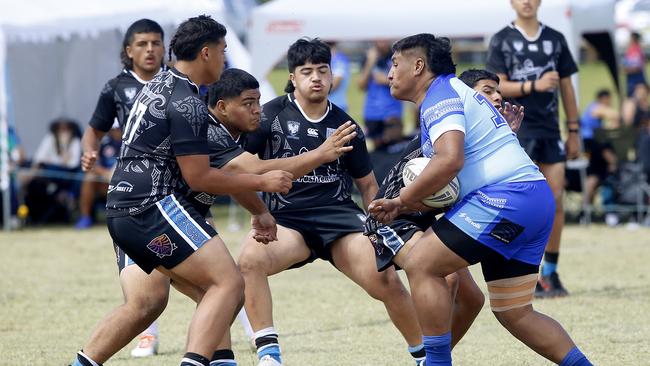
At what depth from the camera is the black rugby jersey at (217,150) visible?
542 centimetres

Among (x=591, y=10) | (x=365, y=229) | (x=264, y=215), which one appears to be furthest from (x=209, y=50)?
(x=591, y=10)

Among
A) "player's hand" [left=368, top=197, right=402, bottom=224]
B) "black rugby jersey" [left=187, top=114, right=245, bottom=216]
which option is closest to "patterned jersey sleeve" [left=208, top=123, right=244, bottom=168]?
"black rugby jersey" [left=187, top=114, right=245, bottom=216]

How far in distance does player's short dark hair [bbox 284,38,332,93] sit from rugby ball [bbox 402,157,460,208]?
113 centimetres

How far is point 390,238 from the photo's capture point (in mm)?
5758

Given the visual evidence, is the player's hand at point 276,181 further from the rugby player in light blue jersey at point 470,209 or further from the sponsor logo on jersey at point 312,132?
the sponsor logo on jersey at point 312,132

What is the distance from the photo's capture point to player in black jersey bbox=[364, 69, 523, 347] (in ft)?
18.8

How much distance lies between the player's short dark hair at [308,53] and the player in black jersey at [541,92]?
2.67 meters

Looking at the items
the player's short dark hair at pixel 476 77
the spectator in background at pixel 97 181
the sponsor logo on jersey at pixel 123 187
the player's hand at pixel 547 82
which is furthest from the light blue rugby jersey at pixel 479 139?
the spectator in background at pixel 97 181

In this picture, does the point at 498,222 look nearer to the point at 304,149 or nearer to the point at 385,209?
the point at 385,209

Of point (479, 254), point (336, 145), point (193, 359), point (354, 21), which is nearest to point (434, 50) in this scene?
point (336, 145)

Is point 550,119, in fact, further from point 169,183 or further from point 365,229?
point 169,183

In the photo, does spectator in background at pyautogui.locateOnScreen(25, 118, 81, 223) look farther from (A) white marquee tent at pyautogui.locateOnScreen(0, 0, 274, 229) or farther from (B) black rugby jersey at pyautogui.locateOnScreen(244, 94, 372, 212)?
(B) black rugby jersey at pyautogui.locateOnScreen(244, 94, 372, 212)

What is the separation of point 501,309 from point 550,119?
3.72m

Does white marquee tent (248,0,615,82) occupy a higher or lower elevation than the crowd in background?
higher
